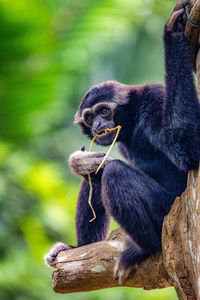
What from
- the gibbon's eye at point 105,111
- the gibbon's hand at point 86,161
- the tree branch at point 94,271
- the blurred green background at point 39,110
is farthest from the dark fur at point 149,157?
the blurred green background at point 39,110

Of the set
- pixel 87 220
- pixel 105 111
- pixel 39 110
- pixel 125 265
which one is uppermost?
pixel 39 110

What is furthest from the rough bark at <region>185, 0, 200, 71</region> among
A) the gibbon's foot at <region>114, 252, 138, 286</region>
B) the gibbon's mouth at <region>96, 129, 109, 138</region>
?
the gibbon's foot at <region>114, 252, 138, 286</region>

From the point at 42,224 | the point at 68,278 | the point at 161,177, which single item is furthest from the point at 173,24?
the point at 42,224

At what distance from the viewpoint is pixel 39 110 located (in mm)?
6484

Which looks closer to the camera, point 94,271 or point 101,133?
point 94,271

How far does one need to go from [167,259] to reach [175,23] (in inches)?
91.7

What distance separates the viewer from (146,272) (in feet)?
16.1

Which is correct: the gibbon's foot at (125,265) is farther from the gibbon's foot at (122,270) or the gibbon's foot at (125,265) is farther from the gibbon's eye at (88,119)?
the gibbon's eye at (88,119)

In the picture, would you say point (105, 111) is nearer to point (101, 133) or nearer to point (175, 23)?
point (101, 133)

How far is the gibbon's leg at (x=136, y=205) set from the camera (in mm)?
4762

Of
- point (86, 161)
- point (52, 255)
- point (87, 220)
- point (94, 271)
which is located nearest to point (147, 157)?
point (86, 161)

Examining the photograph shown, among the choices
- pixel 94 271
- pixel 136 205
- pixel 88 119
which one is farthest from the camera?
pixel 88 119

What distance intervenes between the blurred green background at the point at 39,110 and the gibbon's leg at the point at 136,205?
1528 millimetres

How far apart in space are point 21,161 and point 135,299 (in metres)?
3.46
